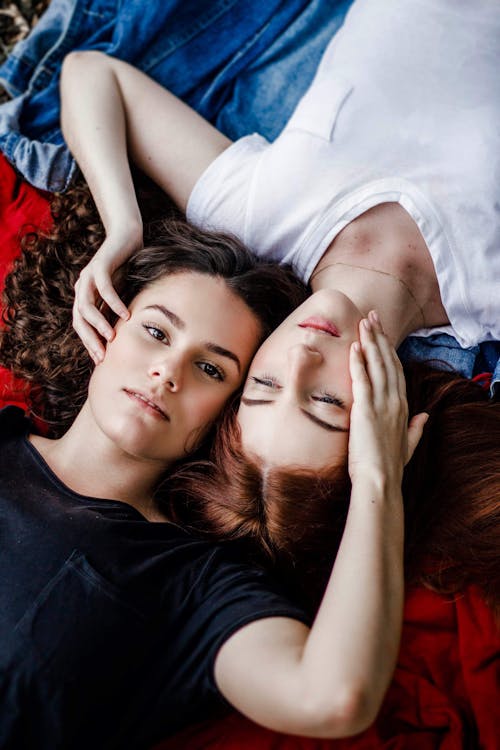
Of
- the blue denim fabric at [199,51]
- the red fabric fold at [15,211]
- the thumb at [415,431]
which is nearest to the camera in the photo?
the thumb at [415,431]

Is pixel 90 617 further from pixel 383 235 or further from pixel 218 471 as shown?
pixel 383 235

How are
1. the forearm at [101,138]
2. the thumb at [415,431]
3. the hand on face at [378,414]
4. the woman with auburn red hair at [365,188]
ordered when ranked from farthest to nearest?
the forearm at [101,138]
the woman with auburn red hair at [365,188]
the thumb at [415,431]
the hand on face at [378,414]

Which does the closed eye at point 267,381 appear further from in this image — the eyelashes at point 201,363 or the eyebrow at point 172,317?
the eyebrow at point 172,317

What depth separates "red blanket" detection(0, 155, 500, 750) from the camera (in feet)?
5.03

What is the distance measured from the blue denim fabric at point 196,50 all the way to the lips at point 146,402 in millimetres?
1061

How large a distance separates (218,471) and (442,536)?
58 centimetres

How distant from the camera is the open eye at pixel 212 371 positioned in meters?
1.66

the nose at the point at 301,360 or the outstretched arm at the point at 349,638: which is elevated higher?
the nose at the point at 301,360

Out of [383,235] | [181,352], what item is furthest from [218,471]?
[383,235]

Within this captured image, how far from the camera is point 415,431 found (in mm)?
1643

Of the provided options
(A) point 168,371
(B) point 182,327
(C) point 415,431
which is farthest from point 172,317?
(C) point 415,431

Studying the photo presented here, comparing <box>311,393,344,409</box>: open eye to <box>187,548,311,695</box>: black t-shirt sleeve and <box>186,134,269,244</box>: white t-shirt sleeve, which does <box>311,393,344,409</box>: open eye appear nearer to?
<box>187,548,311,695</box>: black t-shirt sleeve

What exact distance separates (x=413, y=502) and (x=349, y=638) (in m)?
0.54

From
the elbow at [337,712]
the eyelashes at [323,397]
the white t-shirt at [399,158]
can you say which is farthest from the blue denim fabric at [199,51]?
the elbow at [337,712]
